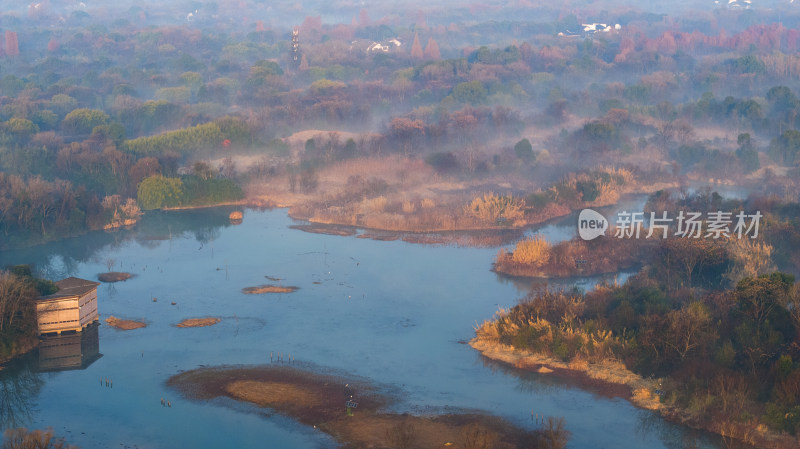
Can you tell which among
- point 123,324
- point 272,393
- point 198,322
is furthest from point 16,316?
point 272,393

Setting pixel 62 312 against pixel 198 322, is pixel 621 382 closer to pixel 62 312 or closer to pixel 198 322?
pixel 198 322

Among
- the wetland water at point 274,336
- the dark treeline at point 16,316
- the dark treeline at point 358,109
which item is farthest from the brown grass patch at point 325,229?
the dark treeline at point 16,316

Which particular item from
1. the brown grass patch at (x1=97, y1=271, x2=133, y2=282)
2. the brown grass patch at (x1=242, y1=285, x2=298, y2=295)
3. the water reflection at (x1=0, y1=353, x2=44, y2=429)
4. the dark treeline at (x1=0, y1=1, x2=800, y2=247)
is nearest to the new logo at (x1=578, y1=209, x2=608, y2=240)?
the dark treeline at (x1=0, y1=1, x2=800, y2=247)

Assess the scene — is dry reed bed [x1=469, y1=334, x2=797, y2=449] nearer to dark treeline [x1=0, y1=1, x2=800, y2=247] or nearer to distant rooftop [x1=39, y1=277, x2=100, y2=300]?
distant rooftop [x1=39, y1=277, x2=100, y2=300]

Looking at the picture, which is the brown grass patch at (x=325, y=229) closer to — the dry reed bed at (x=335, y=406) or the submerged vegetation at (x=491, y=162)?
the submerged vegetation at (x=491, y=162)

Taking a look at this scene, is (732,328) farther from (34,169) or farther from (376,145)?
(34,169)

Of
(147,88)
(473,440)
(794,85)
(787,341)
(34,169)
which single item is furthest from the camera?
(147,88)

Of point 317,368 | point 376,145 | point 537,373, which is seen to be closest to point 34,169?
point 376,145
